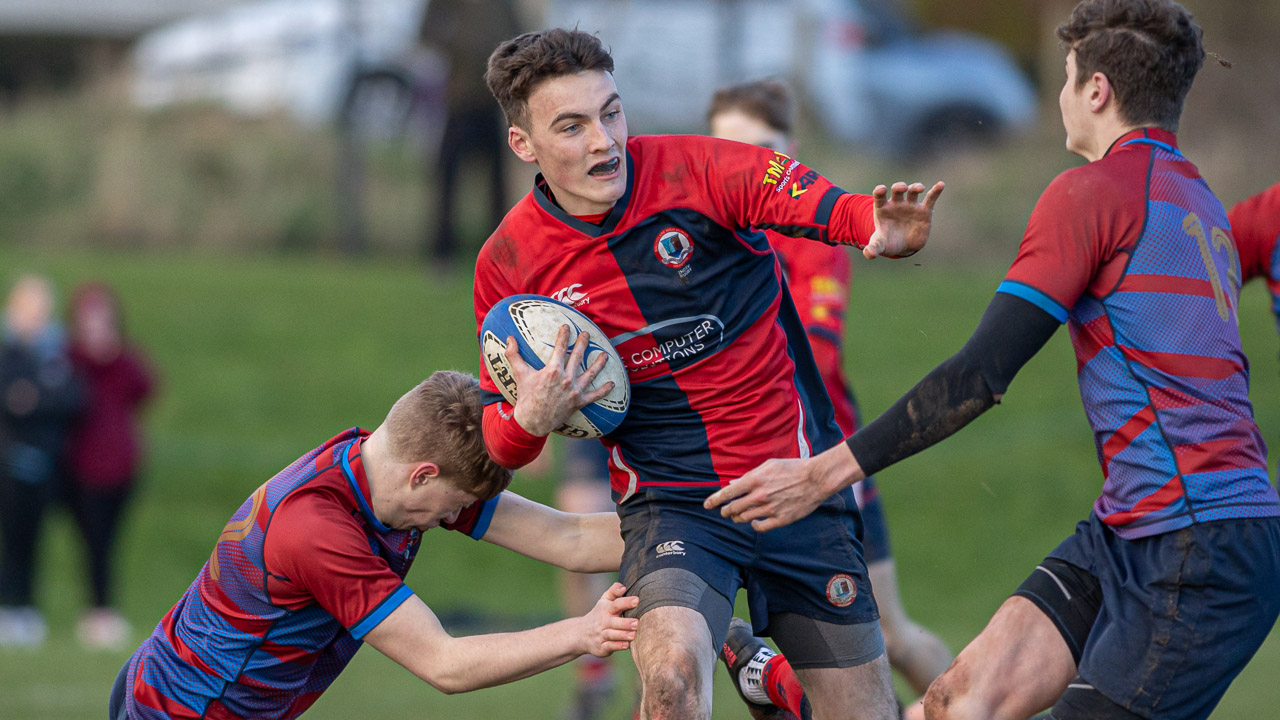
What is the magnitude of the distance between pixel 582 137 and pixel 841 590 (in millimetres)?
1452

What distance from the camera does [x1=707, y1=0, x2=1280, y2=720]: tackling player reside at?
11.5ft

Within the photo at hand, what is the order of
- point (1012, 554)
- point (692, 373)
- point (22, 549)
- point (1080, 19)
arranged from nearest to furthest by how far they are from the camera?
point (1080, 19) < point (692, 373) < point (22, 549) < point (1012, 554)

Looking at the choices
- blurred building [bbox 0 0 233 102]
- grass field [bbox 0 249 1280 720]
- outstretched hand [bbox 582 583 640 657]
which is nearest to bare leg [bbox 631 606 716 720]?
outstretched hand [bbox 582 583 640 657]

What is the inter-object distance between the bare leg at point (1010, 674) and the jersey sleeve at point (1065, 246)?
0.92 metres

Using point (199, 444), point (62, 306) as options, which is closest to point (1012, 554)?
point (199, 444)

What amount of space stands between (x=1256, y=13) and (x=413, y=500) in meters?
15.8

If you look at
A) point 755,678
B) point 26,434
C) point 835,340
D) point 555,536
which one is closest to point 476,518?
point 555,536

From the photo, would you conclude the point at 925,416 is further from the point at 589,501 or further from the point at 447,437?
the point at 589,501

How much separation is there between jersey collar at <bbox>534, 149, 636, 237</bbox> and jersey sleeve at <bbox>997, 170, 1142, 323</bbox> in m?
1.07

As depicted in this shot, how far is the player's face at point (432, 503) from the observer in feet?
12.8

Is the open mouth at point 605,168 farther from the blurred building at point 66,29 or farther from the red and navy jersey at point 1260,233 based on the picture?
the blurred building at point 66,29

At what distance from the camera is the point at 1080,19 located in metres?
3.71

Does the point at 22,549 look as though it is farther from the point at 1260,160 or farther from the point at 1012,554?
the point at 1260,160

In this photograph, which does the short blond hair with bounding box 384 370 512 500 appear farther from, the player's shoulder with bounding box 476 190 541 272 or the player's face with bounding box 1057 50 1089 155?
the player's face with bounding box 1057 50 1089 155
